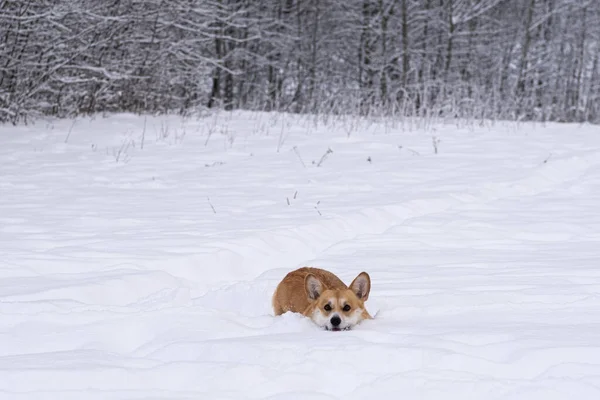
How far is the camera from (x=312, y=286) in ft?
13.1

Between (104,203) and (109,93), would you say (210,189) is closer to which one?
(104,203)

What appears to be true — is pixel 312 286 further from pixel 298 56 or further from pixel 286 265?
pixel 298 56

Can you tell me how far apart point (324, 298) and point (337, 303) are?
0.12m

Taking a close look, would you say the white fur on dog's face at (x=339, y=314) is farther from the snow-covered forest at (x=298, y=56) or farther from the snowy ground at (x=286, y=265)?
the snow-covered forest at (x=298, y=56)

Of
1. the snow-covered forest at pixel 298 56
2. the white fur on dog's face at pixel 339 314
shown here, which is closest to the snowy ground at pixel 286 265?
the white fur on dog's face at pixel 339 314

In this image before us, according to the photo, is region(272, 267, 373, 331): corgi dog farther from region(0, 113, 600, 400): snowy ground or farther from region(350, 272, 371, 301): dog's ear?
region(0, 113, 600, 400): snowy ground

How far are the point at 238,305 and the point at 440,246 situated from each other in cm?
215

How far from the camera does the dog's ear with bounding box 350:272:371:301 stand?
3947 mm

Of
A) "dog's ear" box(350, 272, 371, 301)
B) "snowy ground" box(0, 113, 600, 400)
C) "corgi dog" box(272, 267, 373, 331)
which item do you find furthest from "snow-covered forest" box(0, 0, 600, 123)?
"dog's ear" box(350, 272, 371, 301)

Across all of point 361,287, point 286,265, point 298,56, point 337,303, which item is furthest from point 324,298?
point 298,56

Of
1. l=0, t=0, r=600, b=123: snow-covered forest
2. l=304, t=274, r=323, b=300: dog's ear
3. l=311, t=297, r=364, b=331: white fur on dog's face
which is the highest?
l=0, t=0, r=600, b=123: snow-covered forest

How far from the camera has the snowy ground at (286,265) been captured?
109 inches

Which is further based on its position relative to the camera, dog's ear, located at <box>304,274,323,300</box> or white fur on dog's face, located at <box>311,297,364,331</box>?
dog's ear, located at <box>304,274,323,300</box>

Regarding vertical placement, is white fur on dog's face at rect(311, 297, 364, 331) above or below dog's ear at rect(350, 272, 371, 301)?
below
